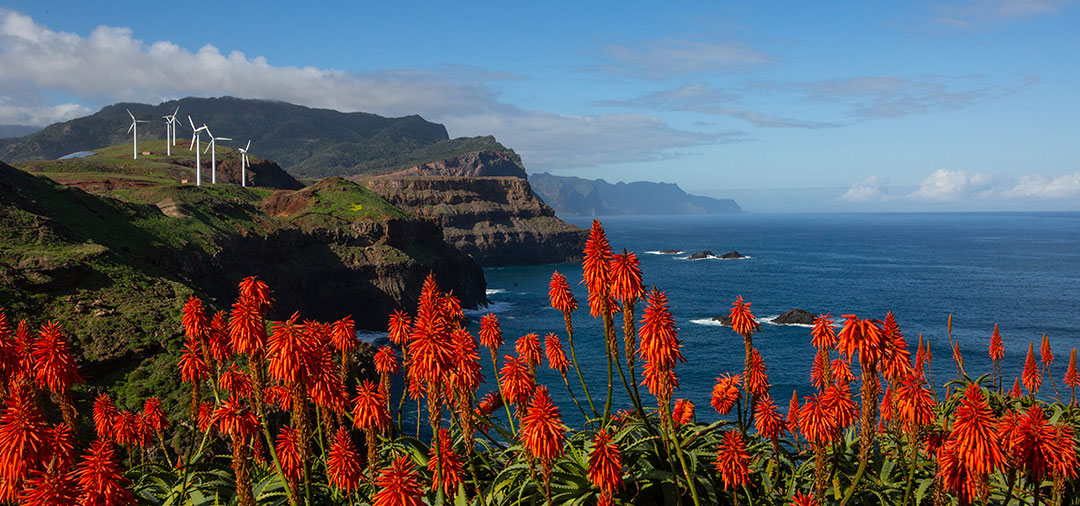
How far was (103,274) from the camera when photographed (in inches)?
1823

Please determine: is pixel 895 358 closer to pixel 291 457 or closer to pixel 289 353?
pixel 289 353

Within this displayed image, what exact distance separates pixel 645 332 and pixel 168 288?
1934 inches

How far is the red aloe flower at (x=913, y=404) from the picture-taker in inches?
398

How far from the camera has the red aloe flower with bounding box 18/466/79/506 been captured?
7.27 m

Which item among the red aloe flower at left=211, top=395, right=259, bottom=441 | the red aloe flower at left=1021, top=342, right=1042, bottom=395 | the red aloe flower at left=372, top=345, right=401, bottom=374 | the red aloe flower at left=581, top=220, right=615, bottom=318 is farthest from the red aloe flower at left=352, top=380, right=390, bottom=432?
the red aloe flower at left=1021, top=342, right=1042, bottom=395

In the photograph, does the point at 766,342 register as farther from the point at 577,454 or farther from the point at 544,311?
the point at 577,454

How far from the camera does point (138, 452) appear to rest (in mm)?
27547

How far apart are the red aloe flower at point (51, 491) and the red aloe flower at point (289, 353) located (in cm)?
259

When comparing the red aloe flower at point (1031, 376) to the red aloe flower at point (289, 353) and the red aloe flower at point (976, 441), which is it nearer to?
the red aloe flower at point (976, 441)

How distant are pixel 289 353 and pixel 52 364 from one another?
544cm

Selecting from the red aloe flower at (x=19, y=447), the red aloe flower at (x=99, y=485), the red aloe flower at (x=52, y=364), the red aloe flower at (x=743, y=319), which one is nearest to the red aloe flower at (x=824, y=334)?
the red aloe flower at (x=743, y=319)

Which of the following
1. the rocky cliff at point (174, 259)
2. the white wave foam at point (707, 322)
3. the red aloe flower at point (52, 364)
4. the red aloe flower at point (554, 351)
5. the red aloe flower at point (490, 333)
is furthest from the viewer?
the white wave foam at point (707, 322)

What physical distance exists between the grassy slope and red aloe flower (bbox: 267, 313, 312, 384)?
29720mm

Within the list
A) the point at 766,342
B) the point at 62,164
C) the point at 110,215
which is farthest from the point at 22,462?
the point at 62,164
